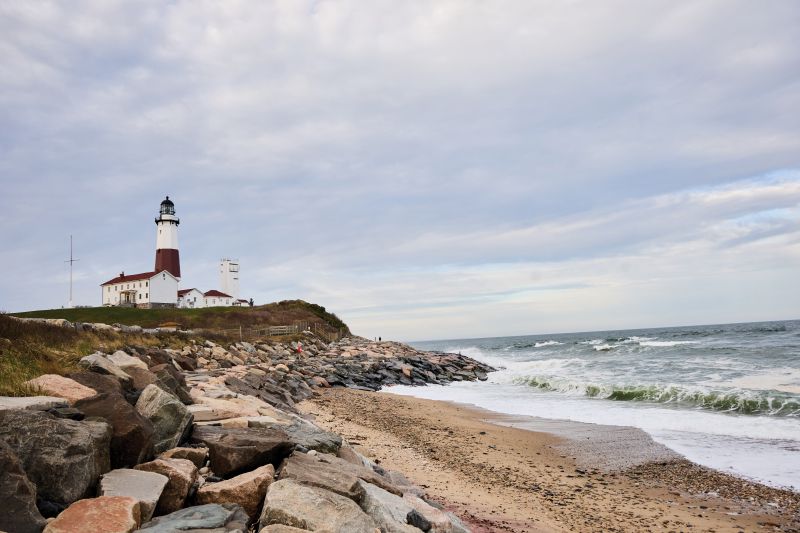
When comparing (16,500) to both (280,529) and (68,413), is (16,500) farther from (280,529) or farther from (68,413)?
(280,529)

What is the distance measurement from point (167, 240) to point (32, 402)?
62870 mm

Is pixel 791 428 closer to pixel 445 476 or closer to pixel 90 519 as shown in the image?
pixel 445 476

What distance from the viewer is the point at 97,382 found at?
630 centimetres

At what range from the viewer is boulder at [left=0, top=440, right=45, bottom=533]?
3.45m

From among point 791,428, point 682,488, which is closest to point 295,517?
point 682,488

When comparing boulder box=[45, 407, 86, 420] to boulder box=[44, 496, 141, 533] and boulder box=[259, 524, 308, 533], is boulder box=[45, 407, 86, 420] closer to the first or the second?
boulder box=[44, 496, 141, 533]

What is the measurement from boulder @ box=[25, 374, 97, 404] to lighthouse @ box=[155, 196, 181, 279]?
199ft

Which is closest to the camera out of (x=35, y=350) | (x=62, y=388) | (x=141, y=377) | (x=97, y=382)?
(x=62, y=388)

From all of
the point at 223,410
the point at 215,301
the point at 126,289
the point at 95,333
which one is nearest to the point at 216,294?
the point at 215,301

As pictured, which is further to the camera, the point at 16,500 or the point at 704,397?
the point at 704,397

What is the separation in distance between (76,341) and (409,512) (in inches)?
405

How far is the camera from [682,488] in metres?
8.55

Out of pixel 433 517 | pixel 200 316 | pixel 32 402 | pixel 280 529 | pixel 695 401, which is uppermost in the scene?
pixel 200 316

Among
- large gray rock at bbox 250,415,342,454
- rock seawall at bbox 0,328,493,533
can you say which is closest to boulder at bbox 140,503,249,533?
rock seawall at bbox 0,328,493,533
